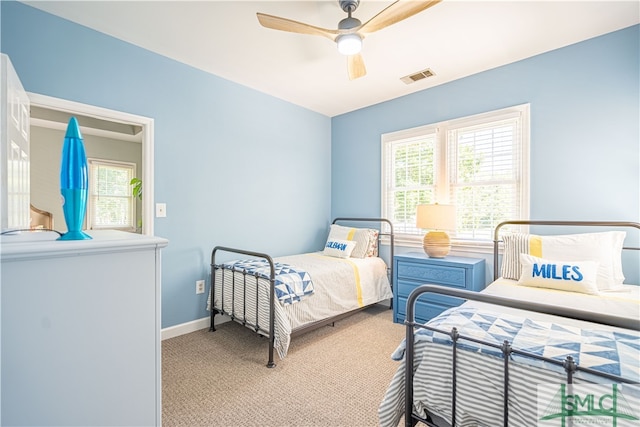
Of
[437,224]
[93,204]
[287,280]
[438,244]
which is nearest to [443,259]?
[438,244]

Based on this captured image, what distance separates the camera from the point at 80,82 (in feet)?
7.59

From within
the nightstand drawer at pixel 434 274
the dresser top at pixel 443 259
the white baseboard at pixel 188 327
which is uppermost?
the dresser top at pixel 443 259

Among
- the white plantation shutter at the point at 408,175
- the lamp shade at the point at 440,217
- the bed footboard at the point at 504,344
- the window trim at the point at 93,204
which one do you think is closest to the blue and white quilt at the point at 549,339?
the bed footboard at the point at 504,344

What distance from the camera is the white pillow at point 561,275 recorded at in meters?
2.00

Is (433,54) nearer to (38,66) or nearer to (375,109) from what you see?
(375,109)

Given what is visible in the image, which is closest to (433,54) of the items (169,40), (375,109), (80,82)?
(375,109)

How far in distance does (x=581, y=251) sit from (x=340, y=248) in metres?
2.15

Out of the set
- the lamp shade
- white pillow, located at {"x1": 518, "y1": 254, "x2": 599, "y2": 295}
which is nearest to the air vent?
the lamp shade

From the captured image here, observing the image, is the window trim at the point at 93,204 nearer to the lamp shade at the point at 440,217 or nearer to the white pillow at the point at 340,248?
the white pillow at the point at 340,248

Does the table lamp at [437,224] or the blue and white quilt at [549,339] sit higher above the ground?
Result: the table lamp at [437,224]

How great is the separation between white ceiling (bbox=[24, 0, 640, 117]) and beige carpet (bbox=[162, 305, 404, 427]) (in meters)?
2.58

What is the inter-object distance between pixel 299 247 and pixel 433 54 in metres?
2.62

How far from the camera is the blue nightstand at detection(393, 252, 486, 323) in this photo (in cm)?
275

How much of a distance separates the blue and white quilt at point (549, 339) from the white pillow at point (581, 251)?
0.93m
